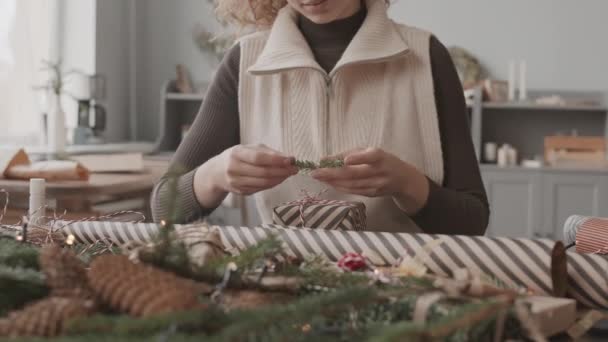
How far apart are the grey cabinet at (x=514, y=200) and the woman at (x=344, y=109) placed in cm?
275

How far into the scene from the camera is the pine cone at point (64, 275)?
0.52 m

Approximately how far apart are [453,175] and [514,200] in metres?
2.82

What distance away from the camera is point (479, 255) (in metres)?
0.71

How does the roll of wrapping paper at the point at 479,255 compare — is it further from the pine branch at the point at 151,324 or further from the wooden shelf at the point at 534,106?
the wooden shelf at the point at 534,106

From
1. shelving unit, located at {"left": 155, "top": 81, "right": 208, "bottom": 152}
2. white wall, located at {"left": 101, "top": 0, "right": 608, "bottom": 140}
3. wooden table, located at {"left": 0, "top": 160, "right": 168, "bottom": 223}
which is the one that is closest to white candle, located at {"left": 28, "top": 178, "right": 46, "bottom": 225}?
wooden table, located at {"left": 0, "top": 160, "right": 168, "bottom": 223}

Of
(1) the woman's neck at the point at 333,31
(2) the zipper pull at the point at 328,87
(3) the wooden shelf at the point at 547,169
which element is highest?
(1) the woman's neck at the point at 333,31

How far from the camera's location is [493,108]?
14.7 feet

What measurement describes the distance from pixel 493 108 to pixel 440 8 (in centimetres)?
63

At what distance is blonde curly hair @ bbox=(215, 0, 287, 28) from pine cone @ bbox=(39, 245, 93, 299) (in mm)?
1071

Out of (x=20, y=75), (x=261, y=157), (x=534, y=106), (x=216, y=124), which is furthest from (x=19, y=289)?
(x=534, y=106)

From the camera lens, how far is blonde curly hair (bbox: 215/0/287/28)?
1545 millimetres

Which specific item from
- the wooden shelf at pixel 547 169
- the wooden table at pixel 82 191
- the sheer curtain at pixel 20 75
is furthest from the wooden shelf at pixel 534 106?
the sheer curtain at pixel 20 75

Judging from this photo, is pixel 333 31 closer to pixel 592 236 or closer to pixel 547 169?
pixel 592 236

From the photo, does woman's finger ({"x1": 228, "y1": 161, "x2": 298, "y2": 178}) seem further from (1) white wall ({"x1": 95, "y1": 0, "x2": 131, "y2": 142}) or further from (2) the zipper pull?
(1) white wall ({"x1": 95, "y1": 0, "x2": 131, "y2": 142})
